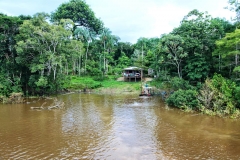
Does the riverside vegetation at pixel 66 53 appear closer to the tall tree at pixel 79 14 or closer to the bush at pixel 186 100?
the bush at pixel 186 100

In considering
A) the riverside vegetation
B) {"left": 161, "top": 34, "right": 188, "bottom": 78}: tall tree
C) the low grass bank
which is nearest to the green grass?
the low grass bank

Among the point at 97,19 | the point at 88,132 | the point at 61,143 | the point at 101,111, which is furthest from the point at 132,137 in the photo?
the point at 97,19

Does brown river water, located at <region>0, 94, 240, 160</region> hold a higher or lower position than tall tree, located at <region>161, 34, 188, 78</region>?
lower

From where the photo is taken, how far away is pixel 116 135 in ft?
40.5

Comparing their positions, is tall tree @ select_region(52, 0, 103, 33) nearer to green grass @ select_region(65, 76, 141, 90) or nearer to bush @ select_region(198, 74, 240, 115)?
green grass @ select_region(65, 76, 141, 90)

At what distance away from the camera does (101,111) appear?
18656 millimetres

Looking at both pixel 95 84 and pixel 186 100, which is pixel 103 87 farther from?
pixel 186 100

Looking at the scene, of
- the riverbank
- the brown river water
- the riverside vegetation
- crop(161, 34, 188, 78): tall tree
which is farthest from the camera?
the riverbank

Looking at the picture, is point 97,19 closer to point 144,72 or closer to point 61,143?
point 144,72

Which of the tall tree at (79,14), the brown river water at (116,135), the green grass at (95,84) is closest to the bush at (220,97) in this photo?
the brown river water at (116,135)

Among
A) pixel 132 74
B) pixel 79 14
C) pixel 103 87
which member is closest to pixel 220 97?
pixel 103 87

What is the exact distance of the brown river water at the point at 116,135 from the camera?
32.1 feet

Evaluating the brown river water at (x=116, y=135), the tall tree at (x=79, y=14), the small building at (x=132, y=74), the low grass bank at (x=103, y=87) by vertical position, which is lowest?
the brown river water at (x=116, y=135)

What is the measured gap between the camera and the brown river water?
979 centimetres
